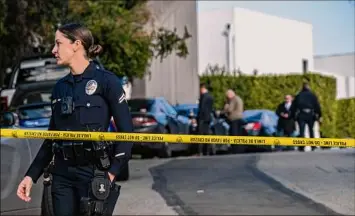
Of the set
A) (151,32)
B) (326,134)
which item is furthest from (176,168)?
(326,134)

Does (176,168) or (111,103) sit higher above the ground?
(111,103)

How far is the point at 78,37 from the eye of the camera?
4.84 m

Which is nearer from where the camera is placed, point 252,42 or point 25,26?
point 25,26

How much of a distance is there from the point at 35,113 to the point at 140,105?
570cm

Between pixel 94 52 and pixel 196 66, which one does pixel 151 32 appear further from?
pixel 94 52

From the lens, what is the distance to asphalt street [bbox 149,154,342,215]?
9.57m

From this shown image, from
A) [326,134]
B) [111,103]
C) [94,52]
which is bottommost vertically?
[326,134]

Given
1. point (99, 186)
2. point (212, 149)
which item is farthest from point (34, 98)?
point (99, 186)

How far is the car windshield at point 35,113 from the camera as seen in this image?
46.3 feet

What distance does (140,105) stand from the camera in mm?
19672

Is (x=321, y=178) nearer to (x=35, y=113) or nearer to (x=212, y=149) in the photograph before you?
(x=35, y=113)

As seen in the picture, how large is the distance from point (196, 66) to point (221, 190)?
76.2ft

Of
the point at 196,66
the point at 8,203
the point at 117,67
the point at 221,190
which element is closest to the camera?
the point at 8,203

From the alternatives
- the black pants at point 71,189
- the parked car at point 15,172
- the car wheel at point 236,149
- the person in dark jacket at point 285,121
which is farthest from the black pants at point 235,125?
the black pants at point 71,189
